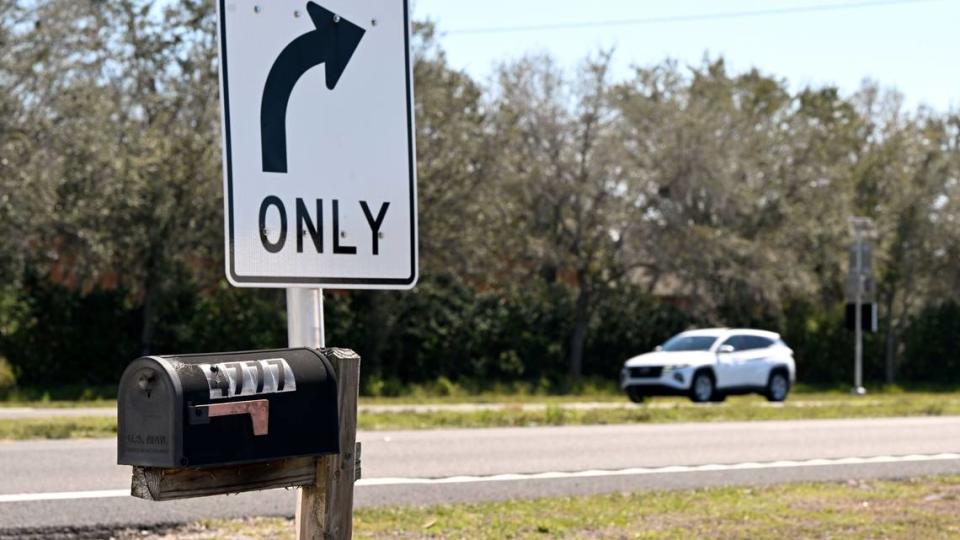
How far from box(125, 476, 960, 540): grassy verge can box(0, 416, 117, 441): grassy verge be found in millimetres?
6475

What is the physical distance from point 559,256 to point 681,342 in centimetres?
650

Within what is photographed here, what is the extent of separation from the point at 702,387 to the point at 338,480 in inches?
944

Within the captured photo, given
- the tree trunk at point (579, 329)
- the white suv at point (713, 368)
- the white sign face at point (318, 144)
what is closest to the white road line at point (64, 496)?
the white sign face at point (318, 144)

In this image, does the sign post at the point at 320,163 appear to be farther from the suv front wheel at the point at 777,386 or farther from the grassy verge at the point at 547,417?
the suv front wheel at the point at 777,386

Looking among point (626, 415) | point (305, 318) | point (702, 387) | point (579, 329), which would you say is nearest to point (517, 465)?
point (626, 415)

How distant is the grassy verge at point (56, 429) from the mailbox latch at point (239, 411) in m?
11.8

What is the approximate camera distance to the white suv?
88.3 feet

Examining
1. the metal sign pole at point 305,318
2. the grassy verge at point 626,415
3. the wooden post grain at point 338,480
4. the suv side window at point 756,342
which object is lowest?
the grassy verge at point 626,415

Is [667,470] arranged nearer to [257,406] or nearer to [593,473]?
[593,473]

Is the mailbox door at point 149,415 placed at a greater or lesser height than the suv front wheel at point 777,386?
greater

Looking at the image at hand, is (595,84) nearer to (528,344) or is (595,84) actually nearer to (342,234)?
(528,344)

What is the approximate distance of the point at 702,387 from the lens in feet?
88.7

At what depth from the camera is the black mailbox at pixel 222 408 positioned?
3211 mm

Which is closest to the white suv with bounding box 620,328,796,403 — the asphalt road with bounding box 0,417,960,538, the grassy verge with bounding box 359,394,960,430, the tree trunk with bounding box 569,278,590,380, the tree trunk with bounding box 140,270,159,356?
the grassy verge with bounding box 359,394,960,430
